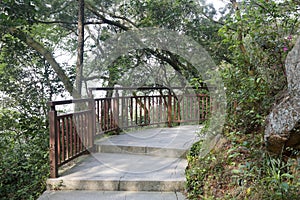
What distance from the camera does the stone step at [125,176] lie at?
8.30 feet

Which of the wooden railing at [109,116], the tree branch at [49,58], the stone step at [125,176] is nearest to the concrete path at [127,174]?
the stone step at [125,176]

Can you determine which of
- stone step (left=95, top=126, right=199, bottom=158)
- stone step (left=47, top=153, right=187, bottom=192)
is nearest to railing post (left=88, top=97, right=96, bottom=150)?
stone step (left=95, top=126, right=199, bottom=158)

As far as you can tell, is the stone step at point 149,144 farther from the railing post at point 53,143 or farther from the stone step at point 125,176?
the railing post at point 53,143

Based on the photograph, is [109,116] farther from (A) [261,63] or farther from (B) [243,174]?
(B) [243,174]

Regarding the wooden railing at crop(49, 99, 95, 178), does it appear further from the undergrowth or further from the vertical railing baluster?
the undergrowth

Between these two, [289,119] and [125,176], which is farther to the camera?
[125,176]

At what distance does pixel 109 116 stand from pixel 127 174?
6.04 feet

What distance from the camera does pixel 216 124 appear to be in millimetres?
3098

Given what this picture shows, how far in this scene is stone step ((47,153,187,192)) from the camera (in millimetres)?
2529

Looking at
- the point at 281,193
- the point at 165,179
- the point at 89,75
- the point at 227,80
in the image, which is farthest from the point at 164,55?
the point at 281,193

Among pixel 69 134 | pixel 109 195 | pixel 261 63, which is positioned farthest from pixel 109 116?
pixel 261 63

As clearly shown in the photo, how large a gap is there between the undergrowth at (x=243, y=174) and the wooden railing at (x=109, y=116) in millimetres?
1423

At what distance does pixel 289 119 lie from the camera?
2057 mm

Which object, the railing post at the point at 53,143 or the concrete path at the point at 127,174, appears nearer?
the concrete path at the point at 127,174
